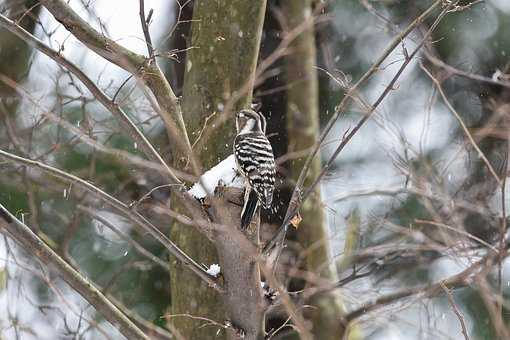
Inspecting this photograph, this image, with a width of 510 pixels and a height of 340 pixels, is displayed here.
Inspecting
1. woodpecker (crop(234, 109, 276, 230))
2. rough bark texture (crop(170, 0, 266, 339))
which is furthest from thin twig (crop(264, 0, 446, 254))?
rough bark texture (crop(170, 0, 266, 339))

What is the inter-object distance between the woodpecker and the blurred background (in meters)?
0.77

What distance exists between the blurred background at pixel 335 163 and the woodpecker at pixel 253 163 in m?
0.77

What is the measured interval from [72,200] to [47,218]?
1.26 feet

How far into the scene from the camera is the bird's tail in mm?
2773

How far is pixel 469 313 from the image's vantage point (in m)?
5.68

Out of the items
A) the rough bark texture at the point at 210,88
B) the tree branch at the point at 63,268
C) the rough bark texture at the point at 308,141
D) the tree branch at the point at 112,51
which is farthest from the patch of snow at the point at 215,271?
the rough bark texture at the point at 308,141

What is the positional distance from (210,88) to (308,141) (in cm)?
120

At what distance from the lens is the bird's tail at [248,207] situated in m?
2.77

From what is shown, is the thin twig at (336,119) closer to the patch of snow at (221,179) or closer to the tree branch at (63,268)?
the patch of snow at (221,179)

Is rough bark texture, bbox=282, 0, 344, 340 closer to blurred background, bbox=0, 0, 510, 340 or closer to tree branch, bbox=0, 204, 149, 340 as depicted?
blurred background, bbox=0, 0, 510, 340

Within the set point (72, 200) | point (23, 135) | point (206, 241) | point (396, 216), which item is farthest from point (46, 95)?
point (396, 216)

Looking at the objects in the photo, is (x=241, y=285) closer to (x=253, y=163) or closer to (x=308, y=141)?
(x=253, y=163)

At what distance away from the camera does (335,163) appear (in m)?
5.72

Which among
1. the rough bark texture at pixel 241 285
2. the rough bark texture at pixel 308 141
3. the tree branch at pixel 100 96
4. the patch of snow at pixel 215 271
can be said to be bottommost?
the rough bark texture at pixel 241 285
